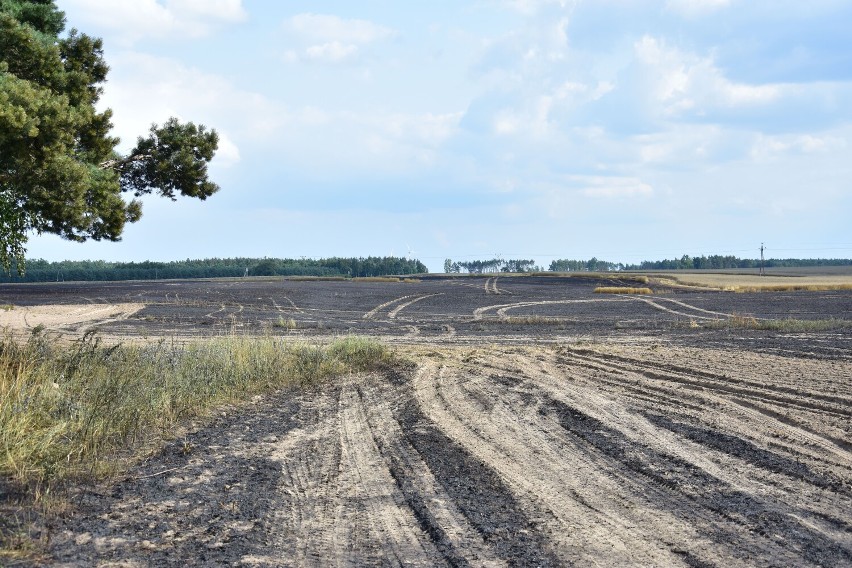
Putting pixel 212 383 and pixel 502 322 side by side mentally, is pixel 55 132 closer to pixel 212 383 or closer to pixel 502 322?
pixel 212 383

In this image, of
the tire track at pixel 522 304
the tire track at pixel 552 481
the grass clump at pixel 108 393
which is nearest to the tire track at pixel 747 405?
the tire track at pixel 552 481

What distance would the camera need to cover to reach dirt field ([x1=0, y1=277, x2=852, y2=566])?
17.5ft

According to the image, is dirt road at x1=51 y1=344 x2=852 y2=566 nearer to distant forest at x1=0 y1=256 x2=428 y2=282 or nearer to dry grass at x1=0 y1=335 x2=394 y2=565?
dry grass at x1=0 y1=335 x2=394 y2=565

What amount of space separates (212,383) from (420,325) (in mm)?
19425

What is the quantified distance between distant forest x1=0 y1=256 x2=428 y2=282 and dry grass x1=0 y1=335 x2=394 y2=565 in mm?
91595

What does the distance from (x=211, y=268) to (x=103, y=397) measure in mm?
109526

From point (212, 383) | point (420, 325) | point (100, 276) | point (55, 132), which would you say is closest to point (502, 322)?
point (420, 325)

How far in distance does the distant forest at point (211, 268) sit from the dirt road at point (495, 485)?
9686cm

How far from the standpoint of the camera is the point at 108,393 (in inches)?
368

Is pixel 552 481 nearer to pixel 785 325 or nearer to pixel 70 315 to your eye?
pixel 785 325

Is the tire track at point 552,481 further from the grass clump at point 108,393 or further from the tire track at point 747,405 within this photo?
the grass clump at point 108,393

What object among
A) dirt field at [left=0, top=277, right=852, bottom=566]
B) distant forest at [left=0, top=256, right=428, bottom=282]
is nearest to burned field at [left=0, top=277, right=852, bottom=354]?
dirt field at [left=0, top=277, right=852, bottom=566]

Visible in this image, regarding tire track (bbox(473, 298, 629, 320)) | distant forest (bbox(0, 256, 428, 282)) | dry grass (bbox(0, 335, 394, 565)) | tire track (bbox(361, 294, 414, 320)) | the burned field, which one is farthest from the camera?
distant forest (bbox(0, 256, 428, 282))

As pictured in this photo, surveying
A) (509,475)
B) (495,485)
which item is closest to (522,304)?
(509,475)
